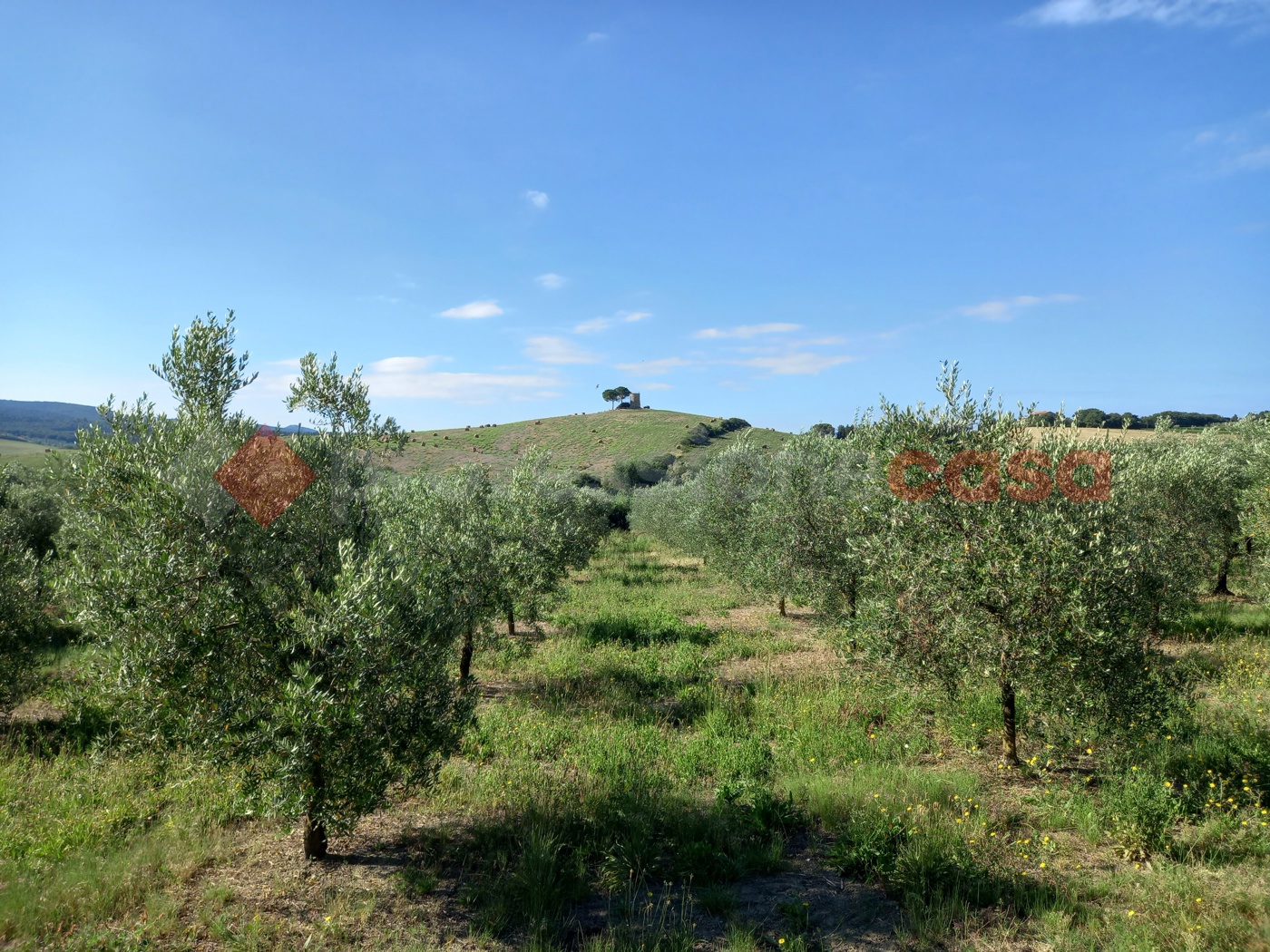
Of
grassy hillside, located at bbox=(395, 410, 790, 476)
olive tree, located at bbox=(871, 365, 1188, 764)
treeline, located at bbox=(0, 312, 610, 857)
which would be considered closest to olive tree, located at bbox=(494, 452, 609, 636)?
treeline, located at bbox=(0, 312, 610, 857)

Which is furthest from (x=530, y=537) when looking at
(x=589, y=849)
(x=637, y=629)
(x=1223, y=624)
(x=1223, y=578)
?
(x=1223, y=578)

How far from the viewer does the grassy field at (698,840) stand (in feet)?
23.1

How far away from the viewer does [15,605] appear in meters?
13.3

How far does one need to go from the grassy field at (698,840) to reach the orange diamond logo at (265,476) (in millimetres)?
3246

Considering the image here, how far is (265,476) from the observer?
8727mm

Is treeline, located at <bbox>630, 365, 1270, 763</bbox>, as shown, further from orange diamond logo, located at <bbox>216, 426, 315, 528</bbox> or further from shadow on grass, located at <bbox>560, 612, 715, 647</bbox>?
orange diamond logo, located at <bbox>216, 426, 315, 528</bbox>

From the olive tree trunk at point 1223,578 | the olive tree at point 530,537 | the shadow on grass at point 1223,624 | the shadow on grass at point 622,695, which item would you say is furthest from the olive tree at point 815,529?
the olive tree trunk at point 1223,578

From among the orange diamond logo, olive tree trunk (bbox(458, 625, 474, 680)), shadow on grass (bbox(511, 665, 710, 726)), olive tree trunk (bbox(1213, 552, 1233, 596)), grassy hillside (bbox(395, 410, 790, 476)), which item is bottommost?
shadow on grass (bbox(511, 665, 710, 726))

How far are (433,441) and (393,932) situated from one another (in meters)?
104

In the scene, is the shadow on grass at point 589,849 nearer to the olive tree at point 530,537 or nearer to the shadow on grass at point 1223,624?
the olive tree at point 530,537

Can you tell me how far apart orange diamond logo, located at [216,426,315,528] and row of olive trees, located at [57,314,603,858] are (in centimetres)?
13

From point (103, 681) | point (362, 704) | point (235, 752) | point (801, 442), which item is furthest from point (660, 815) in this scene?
point (801, 442)

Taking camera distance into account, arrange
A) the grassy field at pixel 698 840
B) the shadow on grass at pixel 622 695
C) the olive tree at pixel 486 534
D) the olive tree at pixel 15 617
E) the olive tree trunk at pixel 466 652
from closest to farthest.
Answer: the grassy field at pixel 698 840 → the olive tree at pixel 15 617 → the shadow on grass at pixel 622 695 → the olive tree at pixel 486 534 → the olive tree trunk at pixel 466 652
